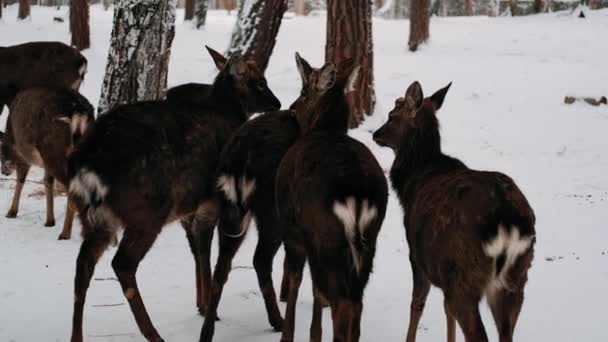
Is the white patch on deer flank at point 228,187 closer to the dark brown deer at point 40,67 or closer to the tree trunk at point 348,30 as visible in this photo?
the dark brown deer at point 40,67

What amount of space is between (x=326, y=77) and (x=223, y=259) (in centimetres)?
147

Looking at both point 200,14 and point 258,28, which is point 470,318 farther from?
point 200,14

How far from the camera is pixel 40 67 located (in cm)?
916

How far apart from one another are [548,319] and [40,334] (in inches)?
139

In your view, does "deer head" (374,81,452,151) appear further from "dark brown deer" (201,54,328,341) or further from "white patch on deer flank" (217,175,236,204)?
"white patch on deer flank" (217,175,236,204)

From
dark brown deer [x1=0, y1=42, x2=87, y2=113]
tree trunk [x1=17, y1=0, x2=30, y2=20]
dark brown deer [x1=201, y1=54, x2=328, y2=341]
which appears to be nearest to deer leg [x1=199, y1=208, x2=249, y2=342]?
dark brown deer [x1=201, y1=54, x2=328, y2=341]

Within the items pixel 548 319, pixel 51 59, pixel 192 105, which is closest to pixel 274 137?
pixel 192 105

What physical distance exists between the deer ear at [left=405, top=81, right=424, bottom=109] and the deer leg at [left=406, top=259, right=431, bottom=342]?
126 centimetres

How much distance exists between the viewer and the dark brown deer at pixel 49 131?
705 centimetres

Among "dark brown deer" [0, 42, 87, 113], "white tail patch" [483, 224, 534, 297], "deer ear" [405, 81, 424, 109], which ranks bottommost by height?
"white tail patch" [483, 224, 534, 297]

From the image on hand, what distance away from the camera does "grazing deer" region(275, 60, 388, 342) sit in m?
4.23

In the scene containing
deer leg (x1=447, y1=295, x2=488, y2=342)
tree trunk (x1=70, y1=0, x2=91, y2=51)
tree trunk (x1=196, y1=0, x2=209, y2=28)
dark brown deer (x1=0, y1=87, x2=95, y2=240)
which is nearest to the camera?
deer leg (x1=447, y1=295, x2=488, y2=342)

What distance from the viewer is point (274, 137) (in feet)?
17.2

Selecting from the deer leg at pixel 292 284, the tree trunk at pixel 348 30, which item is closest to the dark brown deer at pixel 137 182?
the deer leg at pixel 292 284
